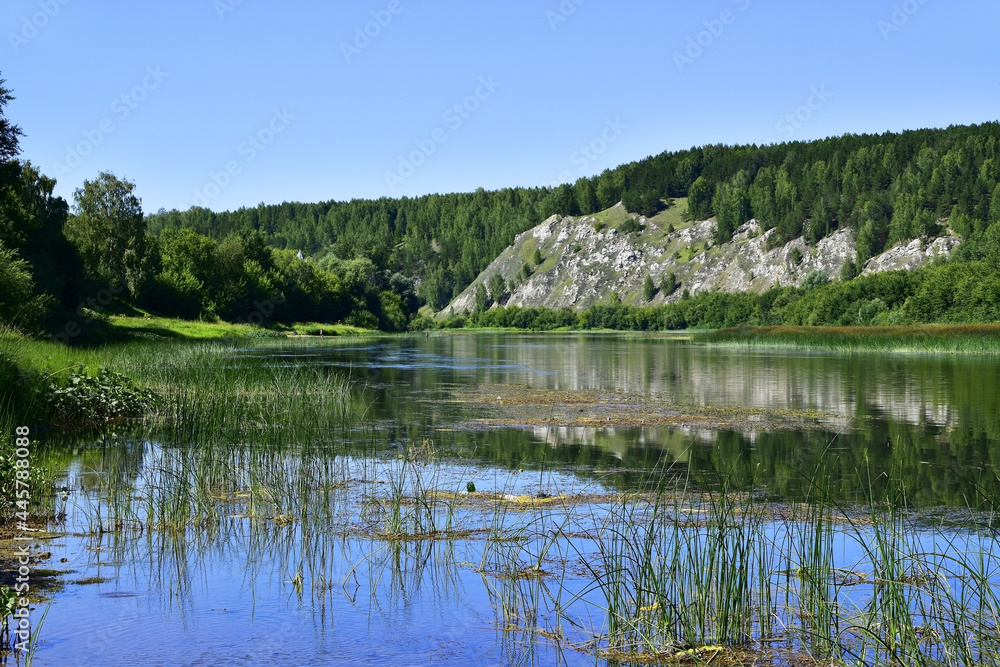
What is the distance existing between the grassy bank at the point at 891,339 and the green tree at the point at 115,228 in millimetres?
56399

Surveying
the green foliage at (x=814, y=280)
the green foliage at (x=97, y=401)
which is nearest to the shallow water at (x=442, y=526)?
the green foliage at (x=97, y=401)

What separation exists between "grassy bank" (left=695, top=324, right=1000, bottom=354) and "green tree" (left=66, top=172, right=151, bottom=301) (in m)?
56.4

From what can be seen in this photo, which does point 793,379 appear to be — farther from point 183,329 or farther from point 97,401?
point 183,329

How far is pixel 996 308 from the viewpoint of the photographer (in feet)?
312

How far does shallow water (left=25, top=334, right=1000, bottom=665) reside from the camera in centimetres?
888

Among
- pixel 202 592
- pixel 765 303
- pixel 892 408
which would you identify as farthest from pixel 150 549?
pixel 765 303

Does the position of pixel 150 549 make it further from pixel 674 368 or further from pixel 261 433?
pixel 674 368

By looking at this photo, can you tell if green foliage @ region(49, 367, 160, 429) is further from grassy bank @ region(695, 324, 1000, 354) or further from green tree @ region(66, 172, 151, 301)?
green tree @ region(66, 172, 151, 301)

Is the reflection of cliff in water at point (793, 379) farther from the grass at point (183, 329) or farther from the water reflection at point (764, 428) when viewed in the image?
the grass at point (183, 329)

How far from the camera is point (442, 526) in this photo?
13.0 meters

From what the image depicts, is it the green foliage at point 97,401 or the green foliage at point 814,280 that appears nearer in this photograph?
the green foliage at point 97,401

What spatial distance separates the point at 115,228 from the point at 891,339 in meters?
72.1

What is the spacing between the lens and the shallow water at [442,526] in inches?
349

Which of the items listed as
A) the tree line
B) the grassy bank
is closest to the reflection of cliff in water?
the grassy bank
